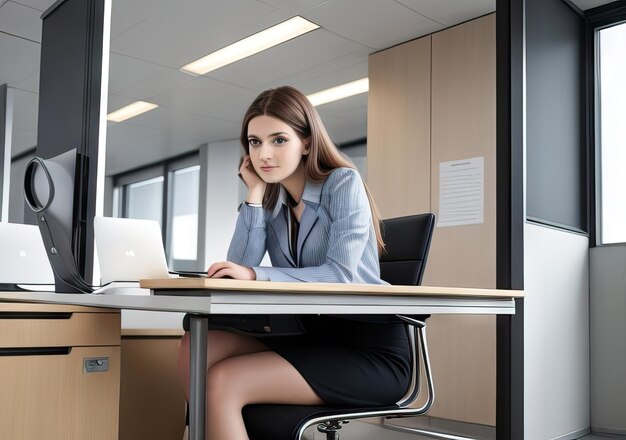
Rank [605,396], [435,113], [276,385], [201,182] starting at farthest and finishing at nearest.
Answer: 1. [201,182]
2. [435,113]
3. [605,396]
4. [276,385]

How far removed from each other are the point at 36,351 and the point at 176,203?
22.2 feet

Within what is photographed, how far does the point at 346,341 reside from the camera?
1541 mm

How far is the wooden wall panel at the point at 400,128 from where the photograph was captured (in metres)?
4.19

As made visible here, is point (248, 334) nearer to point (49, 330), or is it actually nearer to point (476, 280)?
point (49, 330)

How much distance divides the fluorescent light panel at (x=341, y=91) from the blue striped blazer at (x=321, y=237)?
3.50 meters

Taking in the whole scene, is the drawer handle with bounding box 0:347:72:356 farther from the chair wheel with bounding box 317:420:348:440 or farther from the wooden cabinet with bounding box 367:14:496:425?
the wooden cabinet with bounding box 367:14:496:425

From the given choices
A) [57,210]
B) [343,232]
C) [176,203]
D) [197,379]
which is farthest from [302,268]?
[176,203]

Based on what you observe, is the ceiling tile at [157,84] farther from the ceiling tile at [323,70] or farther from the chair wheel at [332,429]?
the chair wheel at [332,429]

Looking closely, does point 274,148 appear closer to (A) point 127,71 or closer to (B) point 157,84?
(A) point 127,71

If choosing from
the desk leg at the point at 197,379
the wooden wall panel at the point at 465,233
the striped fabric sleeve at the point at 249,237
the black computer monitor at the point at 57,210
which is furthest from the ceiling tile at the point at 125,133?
the desk leg at the point at 197,379

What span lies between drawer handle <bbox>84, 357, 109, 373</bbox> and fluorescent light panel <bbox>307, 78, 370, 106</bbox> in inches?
150

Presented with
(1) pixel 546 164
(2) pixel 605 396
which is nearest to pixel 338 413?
(1) pixel 546 164

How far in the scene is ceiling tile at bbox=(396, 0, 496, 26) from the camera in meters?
3.74

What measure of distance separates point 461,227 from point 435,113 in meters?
0.74
